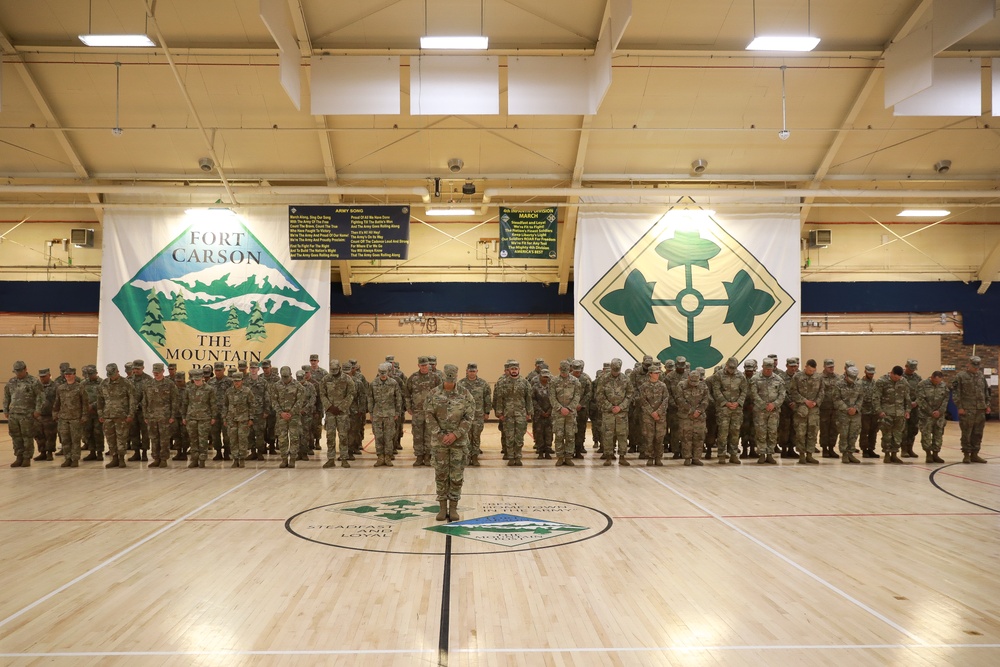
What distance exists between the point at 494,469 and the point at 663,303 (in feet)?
25.4

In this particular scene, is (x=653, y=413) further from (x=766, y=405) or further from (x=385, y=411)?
(x=385, y=411)

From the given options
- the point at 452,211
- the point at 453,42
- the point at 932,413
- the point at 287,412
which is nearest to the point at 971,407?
the point at 932,413

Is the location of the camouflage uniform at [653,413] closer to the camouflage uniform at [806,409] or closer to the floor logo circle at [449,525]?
the camouflage uniform at [806,409]

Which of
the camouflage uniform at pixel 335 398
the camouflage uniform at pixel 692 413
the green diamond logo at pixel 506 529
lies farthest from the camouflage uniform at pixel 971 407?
the camouflage uniform at pixel 335 398

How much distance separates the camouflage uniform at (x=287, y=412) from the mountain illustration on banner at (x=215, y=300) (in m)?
5.67

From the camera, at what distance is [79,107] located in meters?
16.8

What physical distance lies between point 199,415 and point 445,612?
8866 millimetres

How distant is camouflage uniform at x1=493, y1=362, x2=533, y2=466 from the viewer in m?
13.5

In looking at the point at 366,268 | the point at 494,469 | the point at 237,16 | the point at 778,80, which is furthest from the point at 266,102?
the point at 778,80

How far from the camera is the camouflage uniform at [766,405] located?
13.5 m

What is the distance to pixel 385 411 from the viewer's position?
13422 mm

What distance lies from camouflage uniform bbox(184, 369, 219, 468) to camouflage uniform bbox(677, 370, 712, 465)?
25.8 ft

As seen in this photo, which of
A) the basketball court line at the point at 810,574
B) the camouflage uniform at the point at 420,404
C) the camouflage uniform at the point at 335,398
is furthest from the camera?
the camouflage uniform at the point at 420,404

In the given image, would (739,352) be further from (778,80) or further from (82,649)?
(82,649)
